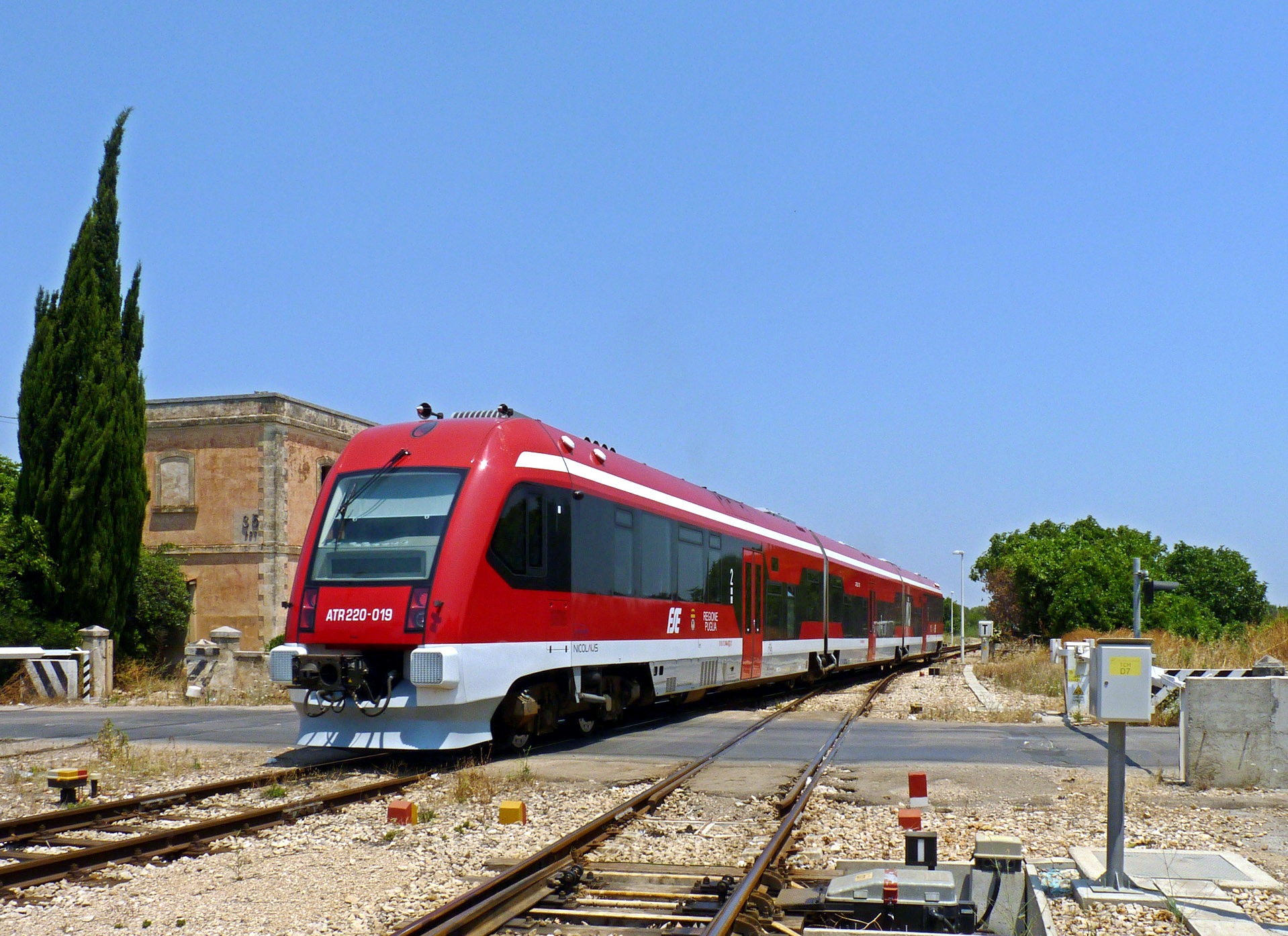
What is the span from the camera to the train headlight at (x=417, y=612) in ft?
34.5

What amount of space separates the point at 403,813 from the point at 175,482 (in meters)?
29.1

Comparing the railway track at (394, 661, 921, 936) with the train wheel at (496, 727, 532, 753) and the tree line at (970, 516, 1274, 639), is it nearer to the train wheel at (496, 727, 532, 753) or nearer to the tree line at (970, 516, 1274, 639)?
the train wheel at (496, 727, 532, 753)

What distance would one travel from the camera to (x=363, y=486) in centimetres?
1162

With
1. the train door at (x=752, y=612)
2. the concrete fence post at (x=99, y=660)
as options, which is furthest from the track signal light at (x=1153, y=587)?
the concrete fence post at (x=99, y=660)

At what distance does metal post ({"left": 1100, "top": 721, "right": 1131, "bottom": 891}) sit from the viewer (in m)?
5.77

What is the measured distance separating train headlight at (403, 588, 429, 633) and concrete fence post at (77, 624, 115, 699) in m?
15.1

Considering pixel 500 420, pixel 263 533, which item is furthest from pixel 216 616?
pixel 500 420

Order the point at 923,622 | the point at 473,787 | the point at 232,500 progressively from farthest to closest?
the point at 923,622 → the point at 232,500 → the point at 473,787

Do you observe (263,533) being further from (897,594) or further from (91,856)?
(91,856)

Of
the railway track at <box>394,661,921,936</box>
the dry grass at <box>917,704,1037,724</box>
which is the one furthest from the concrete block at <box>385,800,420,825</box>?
the dry grass at <box>917,704,1037,724</box>

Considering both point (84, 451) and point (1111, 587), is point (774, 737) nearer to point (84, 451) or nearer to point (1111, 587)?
point (84, 451)

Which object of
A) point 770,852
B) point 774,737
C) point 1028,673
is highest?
point 770,852

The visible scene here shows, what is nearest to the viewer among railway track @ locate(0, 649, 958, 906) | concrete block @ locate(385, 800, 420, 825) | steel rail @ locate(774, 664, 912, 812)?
railway track @ locate(0, 649, 958, 906)

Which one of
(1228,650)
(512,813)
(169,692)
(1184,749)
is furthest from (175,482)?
(1184,749)
